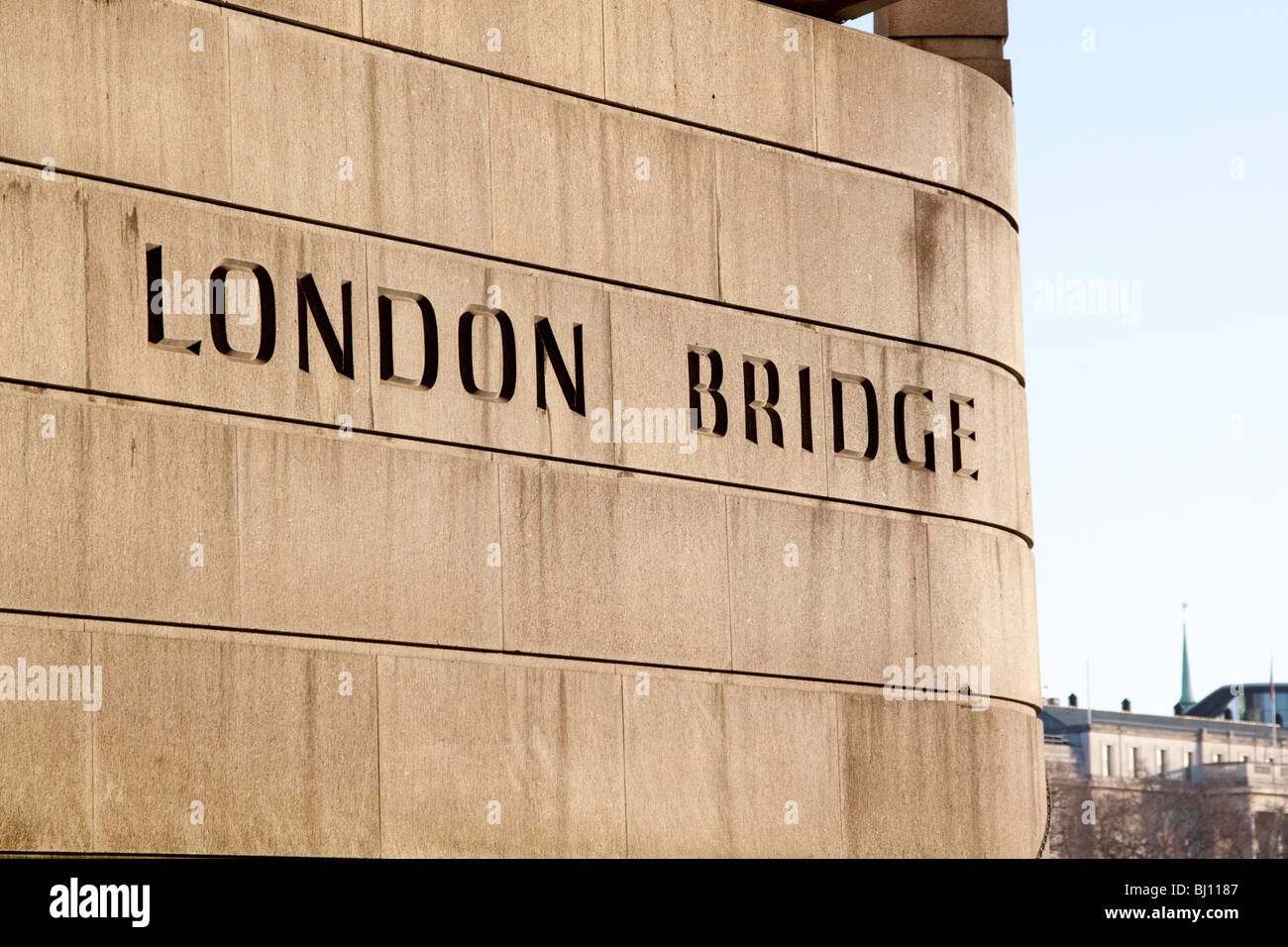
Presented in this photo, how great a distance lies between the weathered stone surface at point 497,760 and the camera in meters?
10.1

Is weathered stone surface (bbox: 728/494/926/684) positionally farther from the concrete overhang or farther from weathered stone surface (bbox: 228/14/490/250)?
the concrete overhang

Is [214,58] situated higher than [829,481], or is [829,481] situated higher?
[214,58]

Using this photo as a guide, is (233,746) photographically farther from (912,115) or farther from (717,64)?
(912,115)

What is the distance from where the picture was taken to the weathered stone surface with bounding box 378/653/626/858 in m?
10.1

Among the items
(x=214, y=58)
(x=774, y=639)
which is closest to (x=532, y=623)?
(x=774, y=639)

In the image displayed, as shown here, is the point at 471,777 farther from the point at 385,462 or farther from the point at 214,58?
the point at 214,58

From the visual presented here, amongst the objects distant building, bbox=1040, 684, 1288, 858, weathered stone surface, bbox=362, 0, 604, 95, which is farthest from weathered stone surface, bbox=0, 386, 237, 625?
distant building, bbox=1040, 684, 1288, 858

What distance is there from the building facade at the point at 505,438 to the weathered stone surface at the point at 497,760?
2 centimetres

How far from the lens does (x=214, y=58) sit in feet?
33.0

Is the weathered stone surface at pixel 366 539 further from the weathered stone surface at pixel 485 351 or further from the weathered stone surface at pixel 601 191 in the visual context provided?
the weathered stone surface at pixel 601 191

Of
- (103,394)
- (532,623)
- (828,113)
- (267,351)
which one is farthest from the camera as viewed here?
(828,113)

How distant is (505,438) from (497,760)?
1719mm

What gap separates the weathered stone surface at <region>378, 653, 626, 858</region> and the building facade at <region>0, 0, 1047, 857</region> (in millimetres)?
21

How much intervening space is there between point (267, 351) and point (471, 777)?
240 cm
